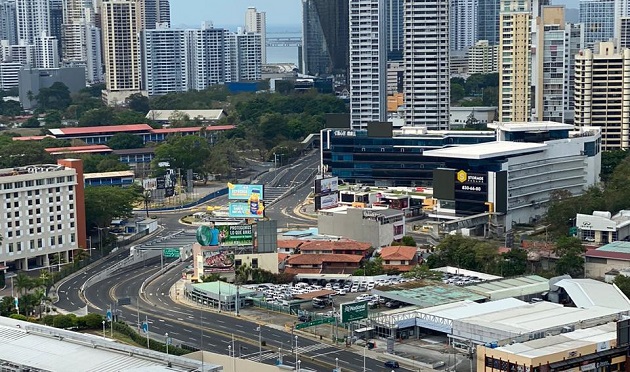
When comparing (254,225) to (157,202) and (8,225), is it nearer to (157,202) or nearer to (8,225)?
(8,225)

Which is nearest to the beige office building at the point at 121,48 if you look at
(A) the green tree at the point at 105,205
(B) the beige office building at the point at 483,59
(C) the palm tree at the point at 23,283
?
(B) the beige office building at the point at 483,59

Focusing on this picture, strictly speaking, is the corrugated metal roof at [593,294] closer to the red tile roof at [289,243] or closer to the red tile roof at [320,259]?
the red tile roof at [320,259]

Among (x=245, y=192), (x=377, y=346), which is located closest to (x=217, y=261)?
(x=245, y=192)

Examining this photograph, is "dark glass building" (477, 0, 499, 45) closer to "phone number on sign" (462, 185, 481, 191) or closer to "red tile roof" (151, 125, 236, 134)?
"red tile roof" (151, 125, 236, 134)

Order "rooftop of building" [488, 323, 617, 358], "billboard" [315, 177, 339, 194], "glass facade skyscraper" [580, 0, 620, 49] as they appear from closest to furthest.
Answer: "rooftop of building" [488, 323, 617, 358]
"billboard" [315, 177, 339, 194]
"glass facade skyscraper" [580, 0, 620, 49]

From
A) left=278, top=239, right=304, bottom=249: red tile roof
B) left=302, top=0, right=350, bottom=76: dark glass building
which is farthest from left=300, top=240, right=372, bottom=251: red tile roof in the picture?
left=302, top=0, right=350, bottom=76: dark glass building

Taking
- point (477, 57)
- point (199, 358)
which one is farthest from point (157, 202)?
point (477, 57)
